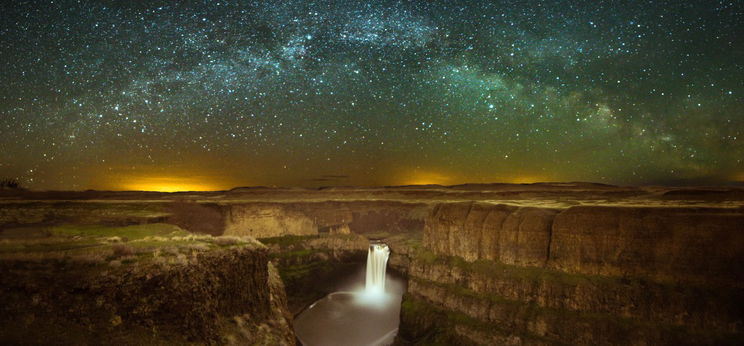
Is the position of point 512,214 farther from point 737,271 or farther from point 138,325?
point 138,325

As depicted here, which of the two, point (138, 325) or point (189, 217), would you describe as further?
point (189, 217)

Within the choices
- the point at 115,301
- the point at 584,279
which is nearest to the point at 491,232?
the point at 584,279

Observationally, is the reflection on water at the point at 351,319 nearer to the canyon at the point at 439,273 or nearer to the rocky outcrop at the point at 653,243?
the canyon at the point at 439,273

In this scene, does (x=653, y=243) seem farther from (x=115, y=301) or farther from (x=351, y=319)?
(x=115, y=301)

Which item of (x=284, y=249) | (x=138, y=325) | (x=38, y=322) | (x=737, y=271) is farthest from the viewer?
(x=284, y=249)

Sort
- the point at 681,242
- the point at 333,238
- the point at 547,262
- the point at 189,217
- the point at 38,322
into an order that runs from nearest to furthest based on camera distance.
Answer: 1. the point at 38,322
2. the point at 681,242
3. the point at 547,262
4. the point at 189,217
5. the point at 333,238

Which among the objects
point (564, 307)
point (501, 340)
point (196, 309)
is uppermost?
point (196, 309)

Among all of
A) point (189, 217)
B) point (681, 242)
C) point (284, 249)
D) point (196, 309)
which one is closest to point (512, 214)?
point (681, 242)
